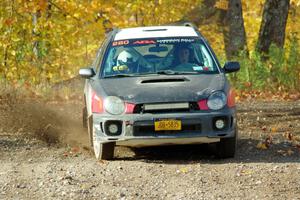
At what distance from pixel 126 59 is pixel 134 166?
1946mm

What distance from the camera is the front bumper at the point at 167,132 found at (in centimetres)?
1018

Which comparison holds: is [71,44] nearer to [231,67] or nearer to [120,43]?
[120,43]

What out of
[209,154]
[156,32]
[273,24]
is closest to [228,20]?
[273,24]

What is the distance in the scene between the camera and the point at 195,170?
9.80m

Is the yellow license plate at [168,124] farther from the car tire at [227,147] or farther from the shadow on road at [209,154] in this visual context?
the car tire at [227,147]

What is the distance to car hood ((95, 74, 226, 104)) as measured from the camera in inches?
404

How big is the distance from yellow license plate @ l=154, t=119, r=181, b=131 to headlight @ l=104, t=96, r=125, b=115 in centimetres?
48

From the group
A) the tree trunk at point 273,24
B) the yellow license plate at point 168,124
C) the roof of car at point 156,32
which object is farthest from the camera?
the tree trunk at point 273,24

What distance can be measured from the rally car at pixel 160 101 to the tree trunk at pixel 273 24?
1175 cm

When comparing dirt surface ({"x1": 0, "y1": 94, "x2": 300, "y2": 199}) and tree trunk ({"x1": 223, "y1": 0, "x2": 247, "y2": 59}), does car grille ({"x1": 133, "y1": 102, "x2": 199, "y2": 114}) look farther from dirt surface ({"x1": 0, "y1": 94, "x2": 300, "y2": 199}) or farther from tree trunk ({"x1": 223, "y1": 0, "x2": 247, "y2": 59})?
tree trunk ({"x1": 223, "y1": 0, "x2": 247, "y2": 59})

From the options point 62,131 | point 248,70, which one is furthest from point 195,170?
point 248,70

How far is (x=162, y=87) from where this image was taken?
10469mm

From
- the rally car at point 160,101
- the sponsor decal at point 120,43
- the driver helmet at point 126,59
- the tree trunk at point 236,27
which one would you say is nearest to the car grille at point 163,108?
the rally car at point 160,101

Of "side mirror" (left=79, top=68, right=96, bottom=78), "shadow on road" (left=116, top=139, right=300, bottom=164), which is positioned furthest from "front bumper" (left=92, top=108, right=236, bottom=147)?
"side mirror" (left=79, top=68, right=96, bottom=78)
